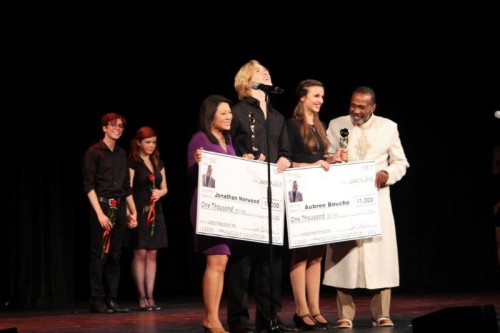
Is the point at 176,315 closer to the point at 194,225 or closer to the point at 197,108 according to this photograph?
the point at 194,225

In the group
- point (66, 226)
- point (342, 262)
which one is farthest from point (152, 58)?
point (342, 262)

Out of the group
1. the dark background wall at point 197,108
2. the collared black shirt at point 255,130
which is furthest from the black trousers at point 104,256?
the collared black shirt at point 255,130

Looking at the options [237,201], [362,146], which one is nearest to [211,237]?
[237,201]

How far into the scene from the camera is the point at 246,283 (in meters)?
5.65

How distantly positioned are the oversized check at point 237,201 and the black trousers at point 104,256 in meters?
2.51

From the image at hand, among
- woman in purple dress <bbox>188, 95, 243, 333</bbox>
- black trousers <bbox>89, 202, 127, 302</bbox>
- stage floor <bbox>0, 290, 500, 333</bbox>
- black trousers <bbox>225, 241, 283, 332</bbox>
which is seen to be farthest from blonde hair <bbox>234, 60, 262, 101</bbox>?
black trousers <bbox>89, 202, 127, 302</bbox>

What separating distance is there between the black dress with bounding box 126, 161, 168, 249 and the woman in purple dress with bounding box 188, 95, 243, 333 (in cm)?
274

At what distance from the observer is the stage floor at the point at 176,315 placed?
632 cm

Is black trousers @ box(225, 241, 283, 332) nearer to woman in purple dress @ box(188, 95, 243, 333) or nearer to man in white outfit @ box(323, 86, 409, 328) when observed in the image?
woman in purple dress @ box(188, 95, 243, 333)

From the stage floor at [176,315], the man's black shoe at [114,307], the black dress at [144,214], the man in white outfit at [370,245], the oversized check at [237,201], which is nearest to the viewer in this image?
the oversized check at [237,201]

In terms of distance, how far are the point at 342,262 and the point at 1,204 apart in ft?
14.3

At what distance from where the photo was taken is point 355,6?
9672mm

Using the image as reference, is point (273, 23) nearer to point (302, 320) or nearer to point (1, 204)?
point (1, 204)

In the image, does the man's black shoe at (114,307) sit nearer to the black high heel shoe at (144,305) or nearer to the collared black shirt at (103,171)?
the black high heel shoe at (144,305)
